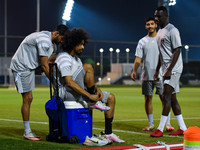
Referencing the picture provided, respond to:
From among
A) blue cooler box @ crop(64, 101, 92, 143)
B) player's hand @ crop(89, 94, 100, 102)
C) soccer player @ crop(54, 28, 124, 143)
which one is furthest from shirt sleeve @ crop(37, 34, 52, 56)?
player's hand @ crop(89, 94, 100, 102)

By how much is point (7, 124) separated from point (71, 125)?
2.77 metres

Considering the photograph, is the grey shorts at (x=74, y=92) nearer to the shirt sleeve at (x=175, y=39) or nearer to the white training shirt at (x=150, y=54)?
the shirt sleeve at (x=175, y=39)

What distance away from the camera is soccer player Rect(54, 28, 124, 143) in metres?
4.75

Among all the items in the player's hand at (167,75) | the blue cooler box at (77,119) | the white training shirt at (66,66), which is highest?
the white training shirt at (66,66)

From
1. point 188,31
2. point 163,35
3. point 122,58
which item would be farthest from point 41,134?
point 122,58

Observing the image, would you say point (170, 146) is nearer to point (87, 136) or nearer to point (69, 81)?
point (87, 136)

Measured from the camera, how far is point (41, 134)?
18.9 ft

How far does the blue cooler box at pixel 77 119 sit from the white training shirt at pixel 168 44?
5.71 feet

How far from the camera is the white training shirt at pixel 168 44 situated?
5500 millimetres

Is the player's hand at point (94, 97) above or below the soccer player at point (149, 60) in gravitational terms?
below

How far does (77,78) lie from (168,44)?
177cm

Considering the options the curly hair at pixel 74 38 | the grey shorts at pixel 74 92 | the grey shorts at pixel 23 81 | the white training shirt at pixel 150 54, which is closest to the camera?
the grey shorts at pixel 74 92

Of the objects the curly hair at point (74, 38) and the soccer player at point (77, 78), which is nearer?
the soccer player at point (77, 78)

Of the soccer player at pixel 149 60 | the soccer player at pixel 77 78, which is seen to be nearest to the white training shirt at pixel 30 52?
the soccer player at pixel 77 78
